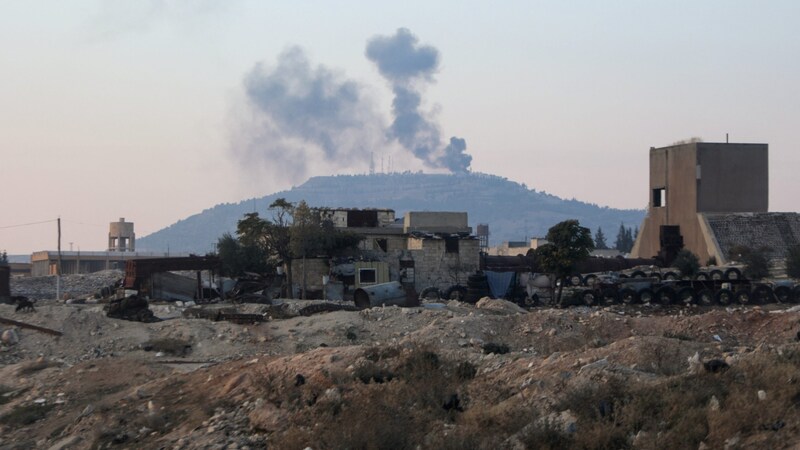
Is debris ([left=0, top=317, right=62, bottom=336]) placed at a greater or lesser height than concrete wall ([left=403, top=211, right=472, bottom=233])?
lesser

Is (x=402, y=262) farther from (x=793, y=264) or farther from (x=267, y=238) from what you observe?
(x=793, y=264)

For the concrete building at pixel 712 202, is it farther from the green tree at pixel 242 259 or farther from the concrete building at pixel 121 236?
the concrete building at pixel 121 236

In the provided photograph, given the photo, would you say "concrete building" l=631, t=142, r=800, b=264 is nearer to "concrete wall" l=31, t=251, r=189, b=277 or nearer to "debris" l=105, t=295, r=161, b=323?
"debris" l=105, t=295, r=161, b=323

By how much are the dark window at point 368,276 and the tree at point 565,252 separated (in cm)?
741

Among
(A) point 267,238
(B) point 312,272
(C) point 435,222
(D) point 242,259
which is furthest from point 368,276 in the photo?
(C) point 435,222

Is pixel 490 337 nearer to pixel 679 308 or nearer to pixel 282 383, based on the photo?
pixel 282 383

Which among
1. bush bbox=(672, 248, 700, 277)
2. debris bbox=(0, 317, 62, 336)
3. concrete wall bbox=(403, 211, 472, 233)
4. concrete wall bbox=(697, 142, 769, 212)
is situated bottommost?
debris bbox=(0, 317, 62, 336)

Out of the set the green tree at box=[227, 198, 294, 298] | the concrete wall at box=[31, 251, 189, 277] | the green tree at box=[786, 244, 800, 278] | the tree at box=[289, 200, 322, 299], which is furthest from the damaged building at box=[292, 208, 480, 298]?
the concrete wall at box=[31, 251, 189, 277]

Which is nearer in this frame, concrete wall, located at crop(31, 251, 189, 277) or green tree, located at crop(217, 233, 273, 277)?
green tree, located at crop(217, 233, 273, 277)

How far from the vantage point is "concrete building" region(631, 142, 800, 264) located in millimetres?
58969

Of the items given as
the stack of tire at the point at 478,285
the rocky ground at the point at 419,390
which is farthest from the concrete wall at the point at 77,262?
the rocky ground at the point at 419,390

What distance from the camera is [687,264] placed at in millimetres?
49000

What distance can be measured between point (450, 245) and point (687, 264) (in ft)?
36.6

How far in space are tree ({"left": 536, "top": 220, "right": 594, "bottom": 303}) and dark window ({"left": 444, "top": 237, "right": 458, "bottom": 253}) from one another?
6647 millimetres
